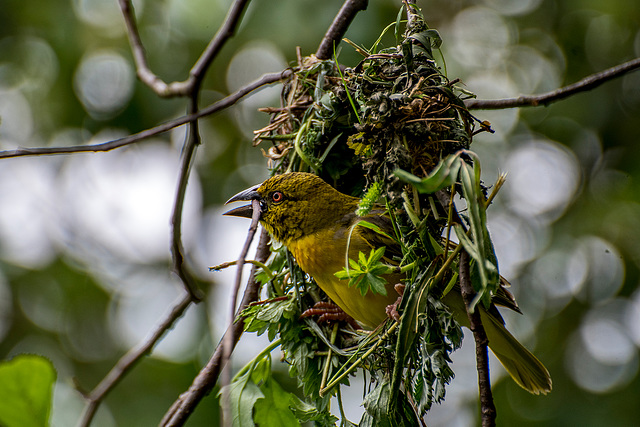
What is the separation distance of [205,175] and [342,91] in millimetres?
3288

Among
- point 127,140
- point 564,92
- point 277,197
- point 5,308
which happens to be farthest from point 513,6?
point 5,308

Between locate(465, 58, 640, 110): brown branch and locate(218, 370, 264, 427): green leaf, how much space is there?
1.48 metres

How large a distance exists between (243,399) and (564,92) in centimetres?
165

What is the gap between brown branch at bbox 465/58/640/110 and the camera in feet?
6.10

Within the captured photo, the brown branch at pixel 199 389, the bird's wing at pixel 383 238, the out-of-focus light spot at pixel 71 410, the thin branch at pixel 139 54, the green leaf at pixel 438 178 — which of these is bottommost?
the out-of-focus light spot at pixel 71 410

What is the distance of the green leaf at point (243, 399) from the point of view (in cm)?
228

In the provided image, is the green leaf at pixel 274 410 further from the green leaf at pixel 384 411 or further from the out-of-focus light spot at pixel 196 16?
the out-of-focus light spot at pixel 196 16

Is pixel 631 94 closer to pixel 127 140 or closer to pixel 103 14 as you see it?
pixel 127 140

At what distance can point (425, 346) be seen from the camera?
2.05 m

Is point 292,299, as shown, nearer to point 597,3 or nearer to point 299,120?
point 299,120

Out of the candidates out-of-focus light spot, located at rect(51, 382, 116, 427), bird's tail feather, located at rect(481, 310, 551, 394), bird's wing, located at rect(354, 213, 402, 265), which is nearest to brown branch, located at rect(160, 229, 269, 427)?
bird's wing, located at rect(354, 213, 402, 265)

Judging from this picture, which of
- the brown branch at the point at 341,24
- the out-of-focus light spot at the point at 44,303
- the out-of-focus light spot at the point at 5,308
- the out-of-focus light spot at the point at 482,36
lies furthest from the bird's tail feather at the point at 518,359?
the out-of-focus light spot at the point at 5,308

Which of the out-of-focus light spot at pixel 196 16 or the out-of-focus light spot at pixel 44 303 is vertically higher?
the out-of-focus light spot at pixel 196 16

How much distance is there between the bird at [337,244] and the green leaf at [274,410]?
465 millimetres
